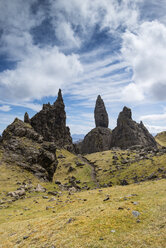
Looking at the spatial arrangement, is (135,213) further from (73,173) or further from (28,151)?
(73,173)

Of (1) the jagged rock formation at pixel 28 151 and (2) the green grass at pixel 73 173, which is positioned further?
(2) the green grass at pixel 73 173

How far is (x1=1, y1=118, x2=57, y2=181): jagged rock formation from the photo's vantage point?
79625mm

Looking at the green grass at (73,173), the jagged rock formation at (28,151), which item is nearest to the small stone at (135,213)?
the jagged rock formation at (28,151)

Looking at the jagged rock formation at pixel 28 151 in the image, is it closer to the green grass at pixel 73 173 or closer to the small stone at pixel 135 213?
the green grass at pixel 73 173

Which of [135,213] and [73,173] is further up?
[135,213]

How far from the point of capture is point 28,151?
277ft

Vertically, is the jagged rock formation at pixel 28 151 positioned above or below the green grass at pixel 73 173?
above

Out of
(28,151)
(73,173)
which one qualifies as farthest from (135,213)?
(73,173)

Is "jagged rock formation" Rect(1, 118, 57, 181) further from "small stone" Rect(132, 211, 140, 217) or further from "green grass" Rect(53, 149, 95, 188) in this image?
"small stone" Rect(132, 211, 140, 217)

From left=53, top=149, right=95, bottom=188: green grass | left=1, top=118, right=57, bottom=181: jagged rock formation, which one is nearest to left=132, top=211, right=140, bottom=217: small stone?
left=1, top=118, right=57, bottom=181: jagged rock formation

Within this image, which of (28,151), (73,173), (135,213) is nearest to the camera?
(135,213)

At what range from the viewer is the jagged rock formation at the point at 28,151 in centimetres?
7962

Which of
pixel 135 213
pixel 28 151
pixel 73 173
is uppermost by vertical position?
pixel 28 151

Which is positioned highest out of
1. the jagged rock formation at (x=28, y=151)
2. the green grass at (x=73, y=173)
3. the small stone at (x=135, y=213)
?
the jagged rock formation at (x=28, y=151)
